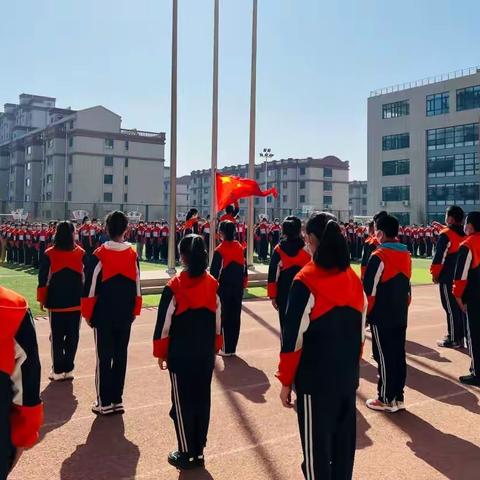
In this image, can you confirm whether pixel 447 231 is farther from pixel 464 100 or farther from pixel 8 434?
pixel 464 100

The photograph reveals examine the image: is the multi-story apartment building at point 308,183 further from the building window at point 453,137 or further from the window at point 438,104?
the window at point 438,104

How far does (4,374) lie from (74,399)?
149 inches

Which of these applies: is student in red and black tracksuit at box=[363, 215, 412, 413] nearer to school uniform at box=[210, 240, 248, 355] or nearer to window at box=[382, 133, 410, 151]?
school uniform at box=[210, 240, 248, 355]

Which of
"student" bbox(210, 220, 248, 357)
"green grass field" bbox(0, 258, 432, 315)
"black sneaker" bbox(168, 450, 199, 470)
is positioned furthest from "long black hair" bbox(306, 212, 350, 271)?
"green grass field" bbox(0, 258, 432, 315)

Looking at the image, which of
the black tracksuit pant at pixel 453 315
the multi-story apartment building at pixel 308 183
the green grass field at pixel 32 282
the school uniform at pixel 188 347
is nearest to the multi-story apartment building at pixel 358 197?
the multi-story apartment building at pixel 308 183

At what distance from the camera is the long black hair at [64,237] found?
645 cm

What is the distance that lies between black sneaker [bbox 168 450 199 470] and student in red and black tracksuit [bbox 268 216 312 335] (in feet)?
9.41

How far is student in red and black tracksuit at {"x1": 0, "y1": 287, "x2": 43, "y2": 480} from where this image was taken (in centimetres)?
231

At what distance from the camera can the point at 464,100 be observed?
2010 inches

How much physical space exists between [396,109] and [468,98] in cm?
813

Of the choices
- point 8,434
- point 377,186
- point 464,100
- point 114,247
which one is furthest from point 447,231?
point 377,186

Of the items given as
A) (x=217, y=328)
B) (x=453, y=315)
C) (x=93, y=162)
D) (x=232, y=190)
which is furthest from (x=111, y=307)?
(x=93, y=162)

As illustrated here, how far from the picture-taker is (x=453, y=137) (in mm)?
52406

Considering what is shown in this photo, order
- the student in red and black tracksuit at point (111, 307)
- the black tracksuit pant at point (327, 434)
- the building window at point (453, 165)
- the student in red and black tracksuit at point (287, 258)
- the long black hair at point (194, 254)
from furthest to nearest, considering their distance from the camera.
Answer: the building window at point (453, 165), the student in red and black tracksuit at point (287, 258), the student in red and black tracksuit at point (111, 307), the long black hair at point (194, 254), the black tracksuit pant at point (327, 434)
